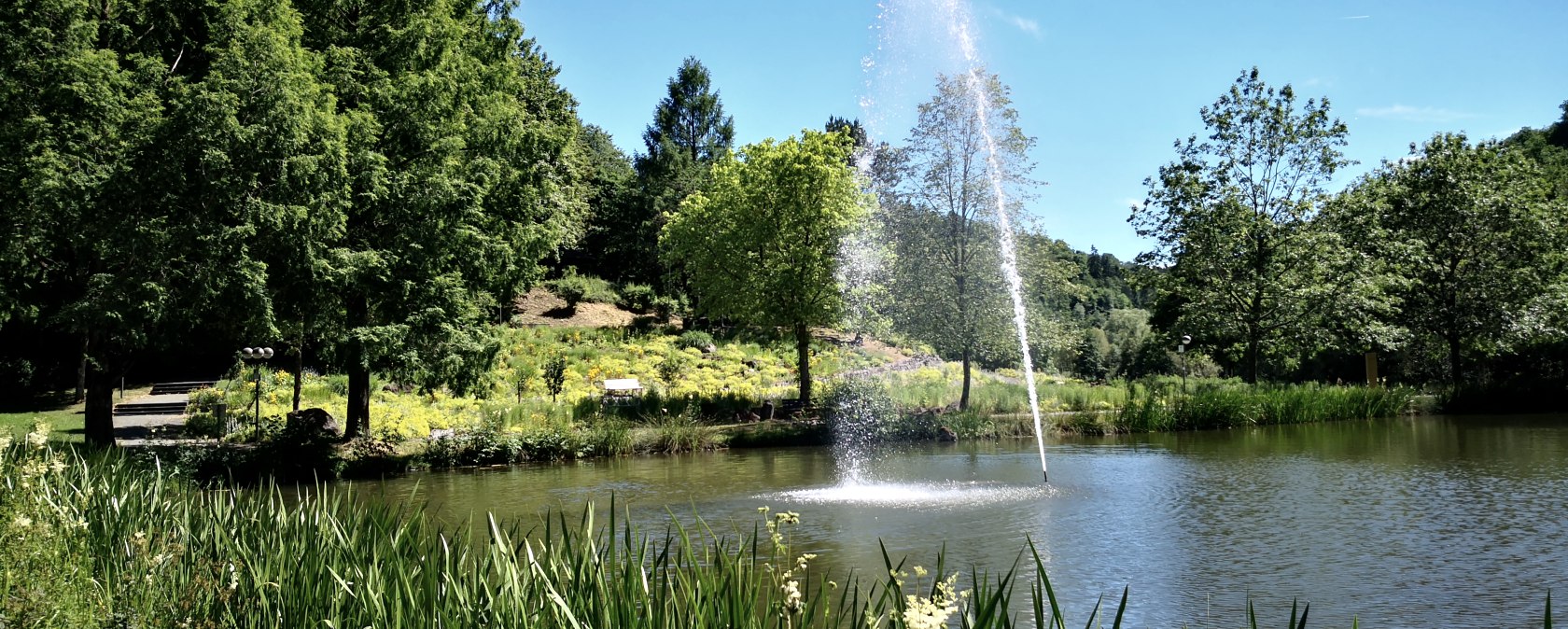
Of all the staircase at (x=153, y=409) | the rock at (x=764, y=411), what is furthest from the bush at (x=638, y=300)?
the staircase at (x=153, y=409)

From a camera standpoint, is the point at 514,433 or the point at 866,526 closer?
the point at 866,526

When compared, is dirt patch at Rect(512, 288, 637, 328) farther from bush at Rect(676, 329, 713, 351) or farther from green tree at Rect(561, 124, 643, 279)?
green tree at Rect(561, 124, 643, 279)

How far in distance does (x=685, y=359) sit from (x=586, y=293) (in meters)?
11.0

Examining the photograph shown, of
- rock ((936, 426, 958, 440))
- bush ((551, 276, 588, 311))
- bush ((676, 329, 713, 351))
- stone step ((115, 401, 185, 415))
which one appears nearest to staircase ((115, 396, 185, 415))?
stone step ((115, 401, 185, 415))

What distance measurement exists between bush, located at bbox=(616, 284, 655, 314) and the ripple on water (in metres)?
32.2

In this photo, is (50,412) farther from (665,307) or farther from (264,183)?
(665,307)

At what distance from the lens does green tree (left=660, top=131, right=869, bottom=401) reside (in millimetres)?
27484

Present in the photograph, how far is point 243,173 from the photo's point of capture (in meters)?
16.3

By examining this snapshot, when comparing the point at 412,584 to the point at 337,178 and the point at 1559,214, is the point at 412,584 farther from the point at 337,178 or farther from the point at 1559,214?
the point at 1559,214

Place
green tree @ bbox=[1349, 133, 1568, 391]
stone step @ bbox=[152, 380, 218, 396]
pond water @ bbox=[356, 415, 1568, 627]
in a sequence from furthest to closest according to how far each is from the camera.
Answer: green tree @ bbox=[1349, 133, 1568, 391] → stone step @ bbox=[152, 380, 218, 396] → pond water @ bbox=[356, 415, 1568, 627]

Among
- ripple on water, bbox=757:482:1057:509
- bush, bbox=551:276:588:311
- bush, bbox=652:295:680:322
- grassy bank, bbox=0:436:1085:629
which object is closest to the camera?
grassy bank, bbox=0:436:1085:629

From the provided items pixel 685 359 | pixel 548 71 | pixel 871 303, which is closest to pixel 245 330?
pixel 871 303

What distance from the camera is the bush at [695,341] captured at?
40250mm

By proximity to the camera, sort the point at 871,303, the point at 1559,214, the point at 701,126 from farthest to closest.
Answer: the point at 701,126, the point at 1559,214, the point at 871,303
